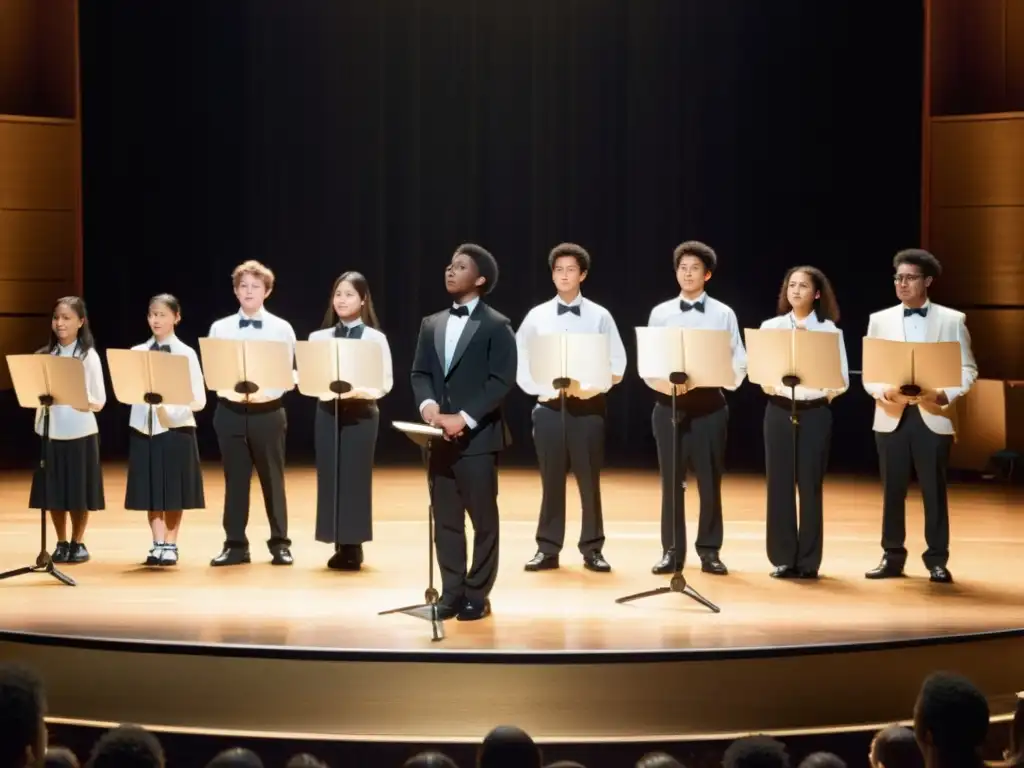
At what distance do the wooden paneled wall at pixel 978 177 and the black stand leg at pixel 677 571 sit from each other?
464 centimetres

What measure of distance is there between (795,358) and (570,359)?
0.99 m

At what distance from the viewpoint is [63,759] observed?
2723 millimetres

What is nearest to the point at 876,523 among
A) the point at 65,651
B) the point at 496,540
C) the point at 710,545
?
the point at 710,545

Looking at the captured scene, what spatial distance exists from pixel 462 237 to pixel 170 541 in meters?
5.11

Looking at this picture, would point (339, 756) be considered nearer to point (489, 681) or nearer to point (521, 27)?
point (489, 681)

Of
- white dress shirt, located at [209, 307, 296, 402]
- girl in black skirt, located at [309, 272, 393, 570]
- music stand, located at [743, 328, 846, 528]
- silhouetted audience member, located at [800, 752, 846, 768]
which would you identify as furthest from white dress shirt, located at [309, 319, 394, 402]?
silhouetted audience member, located at [800, 752, 846, 768]

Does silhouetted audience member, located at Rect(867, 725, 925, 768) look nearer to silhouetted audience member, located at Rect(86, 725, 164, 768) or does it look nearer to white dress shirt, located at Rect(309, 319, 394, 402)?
silhouetted audience member, located at Rect(86, 725, 164, 768)

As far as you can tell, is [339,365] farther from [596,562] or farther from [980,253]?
[980,253]

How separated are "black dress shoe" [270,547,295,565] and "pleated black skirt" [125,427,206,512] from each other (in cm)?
44

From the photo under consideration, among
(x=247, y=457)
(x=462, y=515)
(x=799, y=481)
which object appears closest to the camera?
(x=462, y=515)

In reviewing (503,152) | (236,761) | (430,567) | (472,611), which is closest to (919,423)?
(472,611)

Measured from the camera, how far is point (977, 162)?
1034 centimetres

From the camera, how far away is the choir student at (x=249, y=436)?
659cm

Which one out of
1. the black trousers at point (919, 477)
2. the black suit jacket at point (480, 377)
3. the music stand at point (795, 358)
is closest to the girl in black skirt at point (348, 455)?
the black suit jacket at point (480, 377)
